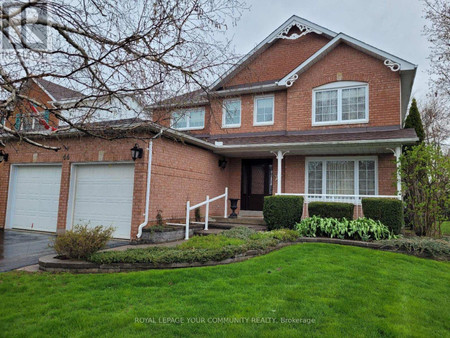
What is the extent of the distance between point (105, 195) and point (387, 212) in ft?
28.8

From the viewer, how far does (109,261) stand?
576cm

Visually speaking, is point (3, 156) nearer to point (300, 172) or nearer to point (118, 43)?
point (118, 43)

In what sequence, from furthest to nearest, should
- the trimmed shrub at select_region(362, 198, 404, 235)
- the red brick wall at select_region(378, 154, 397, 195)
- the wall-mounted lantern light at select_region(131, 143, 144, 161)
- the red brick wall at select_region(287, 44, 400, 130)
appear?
1. the red brick wall at select_region(287, 44, 400, 130)
2. the red brick wall at select_region(378, 154, 397, 195)
3. the wall-mounted lantern light at select_region(131, 143, 144, 161)
4. the trimmed shrub at select_region(362, 198, 404, 235)

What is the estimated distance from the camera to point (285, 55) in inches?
579

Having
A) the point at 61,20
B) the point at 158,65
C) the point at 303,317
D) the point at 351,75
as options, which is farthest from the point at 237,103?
the point at 303,317

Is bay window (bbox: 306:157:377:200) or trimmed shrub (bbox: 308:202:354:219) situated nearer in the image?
trimmed shrub (bbox: 308:202:354:219)

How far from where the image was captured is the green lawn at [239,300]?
11.2 ft

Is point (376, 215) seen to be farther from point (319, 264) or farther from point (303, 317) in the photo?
point (303, 317)

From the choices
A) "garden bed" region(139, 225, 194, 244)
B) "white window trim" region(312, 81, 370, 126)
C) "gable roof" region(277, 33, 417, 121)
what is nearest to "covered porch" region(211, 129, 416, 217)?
"white window trim" region(312, 81, 370, 126)

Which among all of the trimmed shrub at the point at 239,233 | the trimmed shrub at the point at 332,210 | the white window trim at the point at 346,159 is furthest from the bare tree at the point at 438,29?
the trimmed shrub at the point at 239,233

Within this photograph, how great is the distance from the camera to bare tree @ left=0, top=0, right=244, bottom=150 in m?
4.17

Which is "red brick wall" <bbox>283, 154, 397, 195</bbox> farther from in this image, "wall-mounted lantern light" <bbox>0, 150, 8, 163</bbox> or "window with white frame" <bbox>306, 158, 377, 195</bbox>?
"wall-mounted lantern light" <bbox>0, 150, 8, 163</bbox>

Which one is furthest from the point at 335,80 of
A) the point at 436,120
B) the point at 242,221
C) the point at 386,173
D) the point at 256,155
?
the point at 436,120

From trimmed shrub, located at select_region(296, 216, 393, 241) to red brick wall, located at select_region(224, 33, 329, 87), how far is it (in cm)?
760
